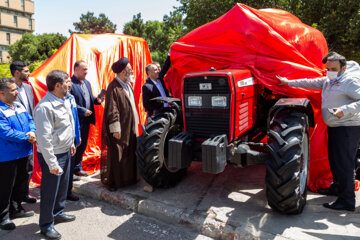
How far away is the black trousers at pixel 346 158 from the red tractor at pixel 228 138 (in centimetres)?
38

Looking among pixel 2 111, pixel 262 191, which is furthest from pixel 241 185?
pixel 2 111

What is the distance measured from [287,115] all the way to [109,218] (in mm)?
2737

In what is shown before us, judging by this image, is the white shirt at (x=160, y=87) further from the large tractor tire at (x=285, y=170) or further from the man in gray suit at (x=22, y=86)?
the large tractor tire at (x=285, y=170)

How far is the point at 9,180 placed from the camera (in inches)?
134

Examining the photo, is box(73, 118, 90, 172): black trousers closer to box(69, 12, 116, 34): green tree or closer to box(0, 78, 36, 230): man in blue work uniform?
box(0, 78, 36, 230): man in blue work uniform

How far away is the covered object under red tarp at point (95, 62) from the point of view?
5516 mm

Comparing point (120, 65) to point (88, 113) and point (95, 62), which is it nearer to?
point (88, 113)

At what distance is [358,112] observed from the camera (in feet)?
11.2

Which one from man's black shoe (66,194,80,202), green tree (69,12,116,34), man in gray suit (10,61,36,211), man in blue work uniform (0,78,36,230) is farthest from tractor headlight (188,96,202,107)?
green tree (69,12,116,34)

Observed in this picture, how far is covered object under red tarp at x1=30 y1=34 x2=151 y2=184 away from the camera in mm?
5516

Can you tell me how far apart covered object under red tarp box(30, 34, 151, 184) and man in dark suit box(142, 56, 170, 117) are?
4.61 feet

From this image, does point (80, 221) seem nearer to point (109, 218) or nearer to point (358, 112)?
point (109, 218)

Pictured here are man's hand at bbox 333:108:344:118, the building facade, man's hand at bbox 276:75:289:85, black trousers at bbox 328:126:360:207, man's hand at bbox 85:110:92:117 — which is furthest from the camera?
the building facade

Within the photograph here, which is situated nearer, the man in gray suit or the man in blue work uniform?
the man in blue work uniform
